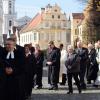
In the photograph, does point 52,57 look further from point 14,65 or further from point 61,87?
point 14,65

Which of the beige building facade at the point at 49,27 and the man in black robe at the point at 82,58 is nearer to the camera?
the man in black robe at the point at 82,58

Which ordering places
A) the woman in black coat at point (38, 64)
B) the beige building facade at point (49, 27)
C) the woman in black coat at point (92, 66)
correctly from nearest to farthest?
1. the woman in black coat at point (38, 64)
2. the woman in black coat at point (92, 66)
3. the beige building facade at point (49, 27)

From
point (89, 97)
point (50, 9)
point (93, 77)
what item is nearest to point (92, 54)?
point (93, 77)

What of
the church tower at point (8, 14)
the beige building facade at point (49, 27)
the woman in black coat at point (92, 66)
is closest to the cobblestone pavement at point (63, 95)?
the woman in black coat at point (92, 66)

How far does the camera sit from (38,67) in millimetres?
22250

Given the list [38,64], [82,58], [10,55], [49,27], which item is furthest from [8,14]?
[10,55]

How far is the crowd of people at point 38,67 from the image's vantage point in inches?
497

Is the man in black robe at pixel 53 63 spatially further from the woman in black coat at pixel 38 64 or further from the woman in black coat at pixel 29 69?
the woman in black coat at pixel 29 69

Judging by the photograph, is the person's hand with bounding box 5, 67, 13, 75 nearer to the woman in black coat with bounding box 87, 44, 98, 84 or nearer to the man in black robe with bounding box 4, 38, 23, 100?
the man in black robe with bounding box 4, 38, 23, 100

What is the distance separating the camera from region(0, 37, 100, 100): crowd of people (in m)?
12.6

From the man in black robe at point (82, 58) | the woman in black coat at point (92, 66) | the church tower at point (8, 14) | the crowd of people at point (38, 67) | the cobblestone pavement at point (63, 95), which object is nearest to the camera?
the crowd of people at point (38, 67)

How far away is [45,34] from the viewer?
117m

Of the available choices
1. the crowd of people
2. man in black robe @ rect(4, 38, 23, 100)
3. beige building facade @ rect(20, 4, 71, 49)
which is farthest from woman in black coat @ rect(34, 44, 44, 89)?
beige building facade @ rect(20, 4, 71, 49)

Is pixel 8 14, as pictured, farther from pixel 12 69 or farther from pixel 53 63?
pixel 12 69
